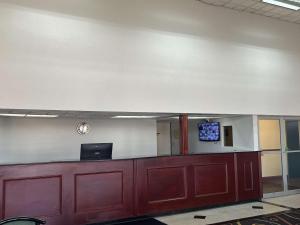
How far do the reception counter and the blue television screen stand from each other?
1.61 metres

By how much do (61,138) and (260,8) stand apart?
6017 millimetres

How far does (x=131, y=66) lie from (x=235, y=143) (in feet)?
12.8

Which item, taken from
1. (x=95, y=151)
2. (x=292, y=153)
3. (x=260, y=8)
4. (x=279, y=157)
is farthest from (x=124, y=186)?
(x=260, y=8)

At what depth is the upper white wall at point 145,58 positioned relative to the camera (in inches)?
188

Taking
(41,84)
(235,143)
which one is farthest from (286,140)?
(41,84)

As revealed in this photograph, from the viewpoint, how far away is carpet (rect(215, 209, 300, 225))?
204 inches

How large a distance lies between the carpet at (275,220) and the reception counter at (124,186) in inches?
41.7

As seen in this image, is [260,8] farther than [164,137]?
No

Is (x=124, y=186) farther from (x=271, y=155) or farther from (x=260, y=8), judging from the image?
(x=260, y=8)

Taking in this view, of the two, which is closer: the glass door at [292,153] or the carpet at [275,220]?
the carpet at [275,220]

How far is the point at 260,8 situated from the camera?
691 cm

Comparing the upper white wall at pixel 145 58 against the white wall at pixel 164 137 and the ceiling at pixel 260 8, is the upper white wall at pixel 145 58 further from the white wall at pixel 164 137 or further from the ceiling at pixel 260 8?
the white wall at pixel 164 137

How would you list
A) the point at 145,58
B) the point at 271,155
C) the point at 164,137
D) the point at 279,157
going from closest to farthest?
the point at 145,58, the point at 271,155, the point at 279,157, the point at 164,137

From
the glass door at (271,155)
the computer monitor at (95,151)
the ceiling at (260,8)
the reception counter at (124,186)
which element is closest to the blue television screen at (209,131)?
the glass door at (271,155)
